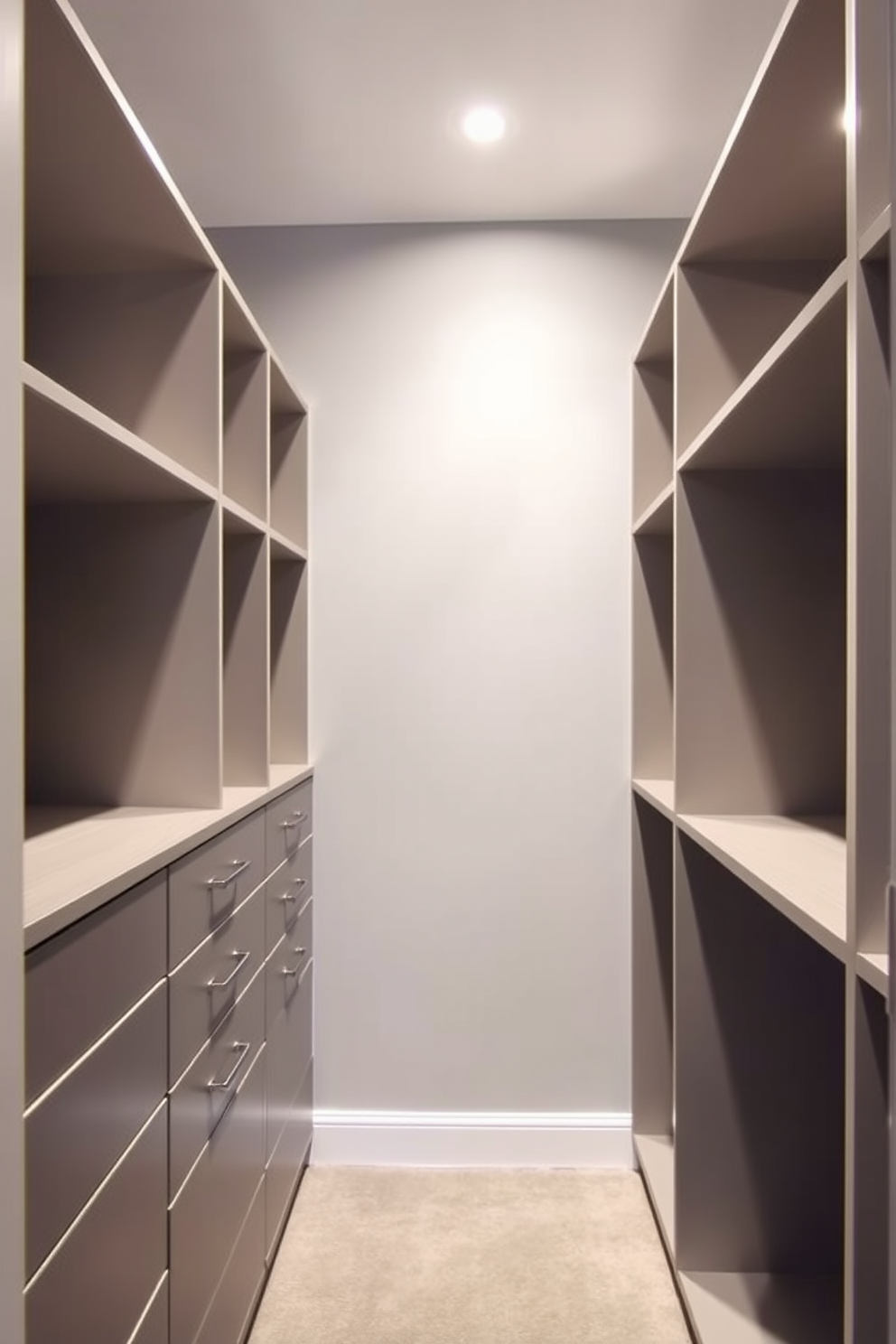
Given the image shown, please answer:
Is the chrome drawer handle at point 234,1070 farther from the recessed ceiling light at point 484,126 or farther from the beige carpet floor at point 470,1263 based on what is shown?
the recessed ceiling light at point 484,126

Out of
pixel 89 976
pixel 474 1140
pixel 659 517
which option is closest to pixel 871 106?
Answer: pixel 89 976

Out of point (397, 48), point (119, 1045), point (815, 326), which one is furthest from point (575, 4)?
point (119, 1045)

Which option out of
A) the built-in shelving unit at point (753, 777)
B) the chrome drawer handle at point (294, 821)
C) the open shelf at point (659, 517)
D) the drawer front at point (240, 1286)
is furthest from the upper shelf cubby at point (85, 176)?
the drawer front at point (240, 1286)

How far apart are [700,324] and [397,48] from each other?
78 centimetres

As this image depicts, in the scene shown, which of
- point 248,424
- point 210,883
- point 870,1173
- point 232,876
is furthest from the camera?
point 248,424

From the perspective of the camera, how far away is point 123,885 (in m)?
1.06

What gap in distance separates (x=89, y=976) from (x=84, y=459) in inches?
27.0

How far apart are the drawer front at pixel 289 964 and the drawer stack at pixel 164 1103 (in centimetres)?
1

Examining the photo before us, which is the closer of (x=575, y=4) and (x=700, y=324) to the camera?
(x=575, y=4)

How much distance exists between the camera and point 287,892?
2.11 meters

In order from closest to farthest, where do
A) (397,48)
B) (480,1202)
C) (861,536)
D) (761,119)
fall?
(861,536) < (761,119) < (397,48) < (480,1202)

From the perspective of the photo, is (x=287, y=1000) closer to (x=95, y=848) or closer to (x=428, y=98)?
(x=95, y=848)

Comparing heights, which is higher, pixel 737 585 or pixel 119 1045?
pixel 737 585

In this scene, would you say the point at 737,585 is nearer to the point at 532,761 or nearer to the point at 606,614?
the point at 606,614
